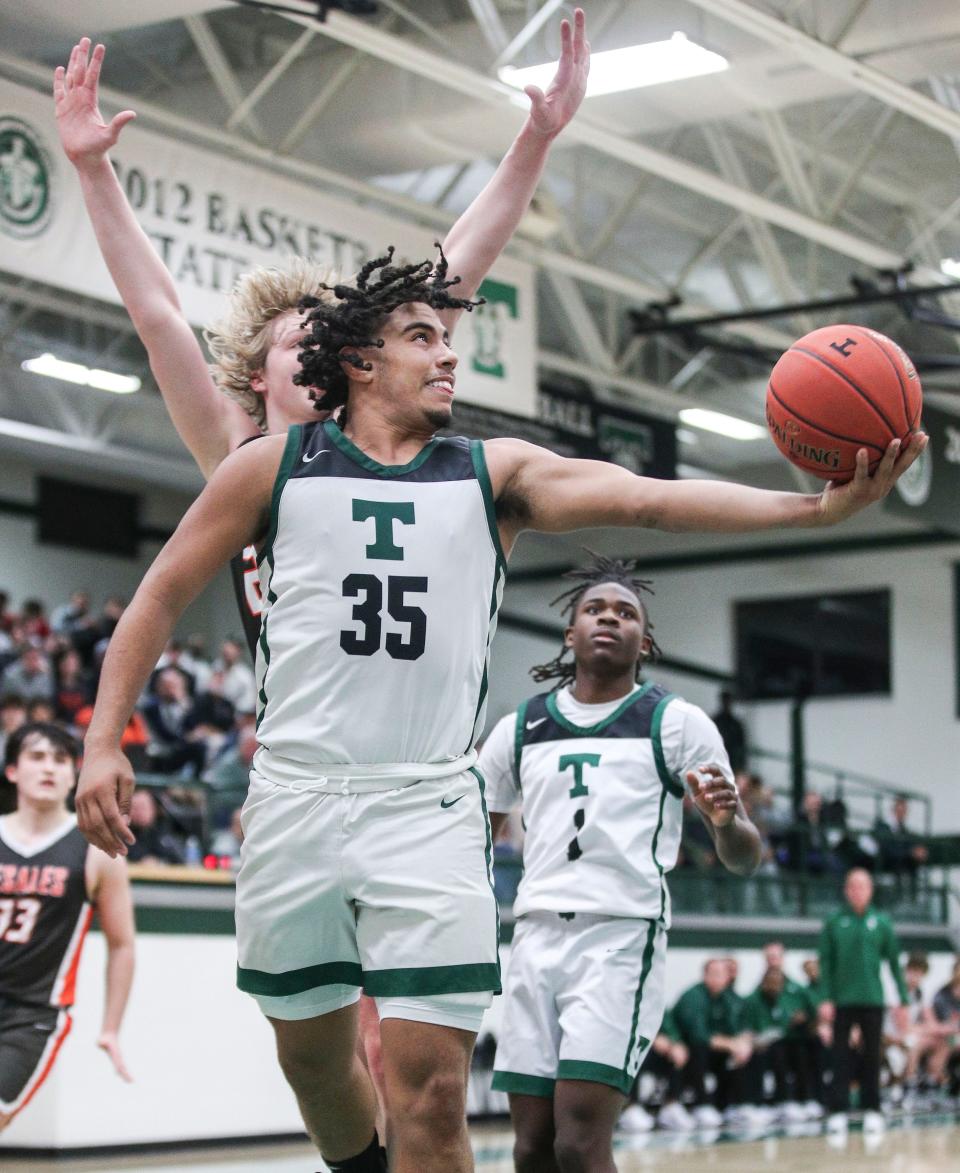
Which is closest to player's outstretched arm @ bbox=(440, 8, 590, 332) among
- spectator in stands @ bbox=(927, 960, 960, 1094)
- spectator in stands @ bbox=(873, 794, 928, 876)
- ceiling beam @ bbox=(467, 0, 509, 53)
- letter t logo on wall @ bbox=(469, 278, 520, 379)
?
ceiling beam @ bbox=(467, 0, 509, 53)

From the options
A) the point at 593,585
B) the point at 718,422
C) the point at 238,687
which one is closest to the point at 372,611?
the point at 593,585

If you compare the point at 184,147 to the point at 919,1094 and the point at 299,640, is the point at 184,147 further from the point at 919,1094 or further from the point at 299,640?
the point at 919,1094

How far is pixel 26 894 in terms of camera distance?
20.2 ft

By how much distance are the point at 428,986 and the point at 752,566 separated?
23550 mm

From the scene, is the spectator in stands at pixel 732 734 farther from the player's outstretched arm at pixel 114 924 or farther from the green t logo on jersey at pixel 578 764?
the green t logo on jersey at pixel 578 764

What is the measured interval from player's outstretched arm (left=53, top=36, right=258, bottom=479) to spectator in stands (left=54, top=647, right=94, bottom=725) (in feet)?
39.9

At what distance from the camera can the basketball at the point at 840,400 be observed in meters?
3.45

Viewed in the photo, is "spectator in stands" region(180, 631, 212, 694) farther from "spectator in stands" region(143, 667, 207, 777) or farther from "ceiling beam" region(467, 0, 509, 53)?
"ceiling beam" region(467, 0, 509, 53)

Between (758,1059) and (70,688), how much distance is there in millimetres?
6693

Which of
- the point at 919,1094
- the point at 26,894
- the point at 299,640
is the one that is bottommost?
the point at 919,1094

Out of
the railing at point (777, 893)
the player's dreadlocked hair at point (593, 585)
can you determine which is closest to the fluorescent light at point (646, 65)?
the player's dreadlocked hair at point (593, 585)

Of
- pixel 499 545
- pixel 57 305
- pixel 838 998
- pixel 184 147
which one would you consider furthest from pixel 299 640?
pixel 57 305

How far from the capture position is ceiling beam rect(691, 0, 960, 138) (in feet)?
35.3

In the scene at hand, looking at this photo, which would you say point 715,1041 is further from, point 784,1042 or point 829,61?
point 829,61
